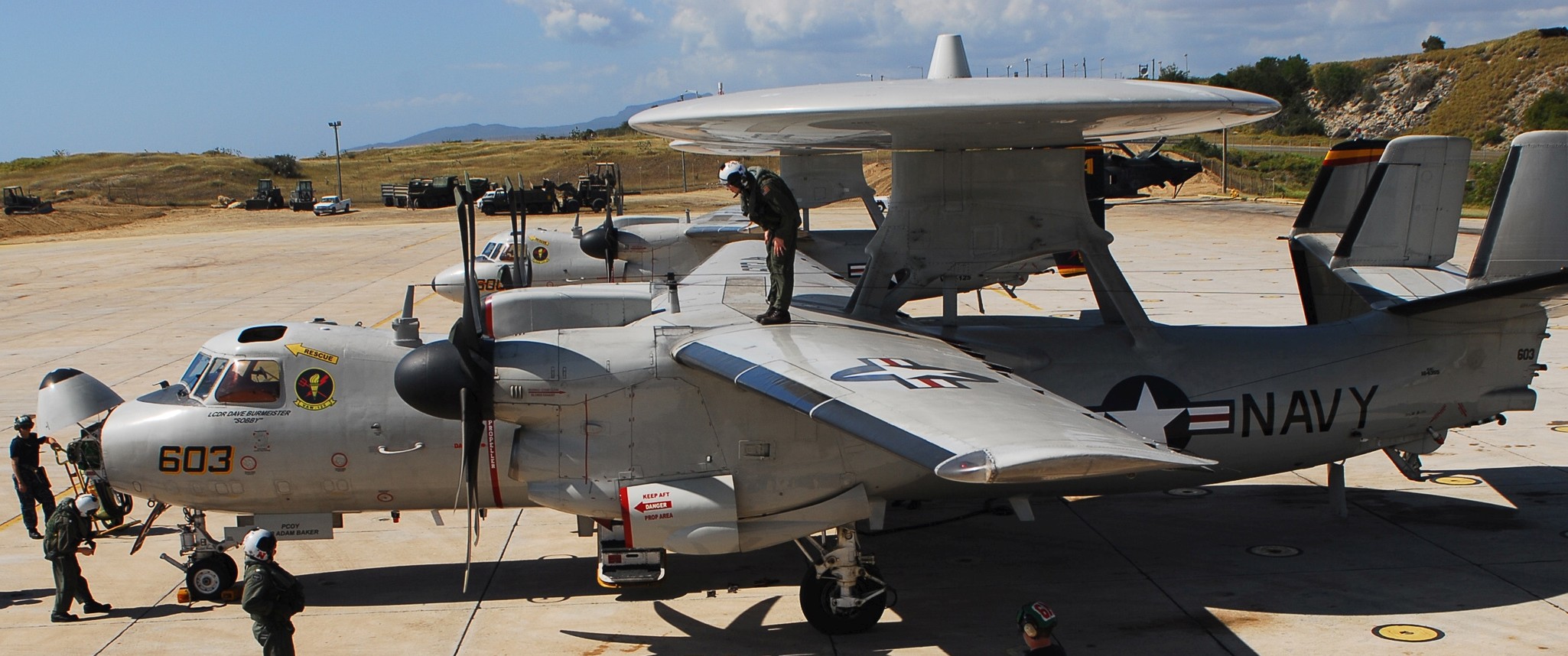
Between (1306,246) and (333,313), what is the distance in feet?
87.9

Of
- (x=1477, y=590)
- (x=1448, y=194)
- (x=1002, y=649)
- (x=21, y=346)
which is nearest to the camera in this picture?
(x=1002, y=649)

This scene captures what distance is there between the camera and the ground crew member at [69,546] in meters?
11.5

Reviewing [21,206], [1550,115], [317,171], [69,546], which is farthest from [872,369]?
[317,171]

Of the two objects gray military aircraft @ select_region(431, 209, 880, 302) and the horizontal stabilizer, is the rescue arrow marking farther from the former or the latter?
the horizontal stabilizer

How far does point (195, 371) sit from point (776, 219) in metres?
6.29

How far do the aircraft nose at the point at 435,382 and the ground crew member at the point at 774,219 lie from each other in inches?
116

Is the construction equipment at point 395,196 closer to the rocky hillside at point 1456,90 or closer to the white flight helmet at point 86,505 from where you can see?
the white flight helmet at point 86,505

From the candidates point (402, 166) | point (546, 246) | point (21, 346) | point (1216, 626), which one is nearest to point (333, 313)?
point (21, 346)

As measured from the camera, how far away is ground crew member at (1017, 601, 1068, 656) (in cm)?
859

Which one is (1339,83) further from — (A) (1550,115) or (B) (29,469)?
(B) (29,469)

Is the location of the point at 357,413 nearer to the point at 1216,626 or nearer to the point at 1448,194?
the point at 1216,626

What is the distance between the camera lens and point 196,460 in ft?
39.5

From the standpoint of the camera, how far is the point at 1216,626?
37.0ft

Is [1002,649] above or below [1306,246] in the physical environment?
below
